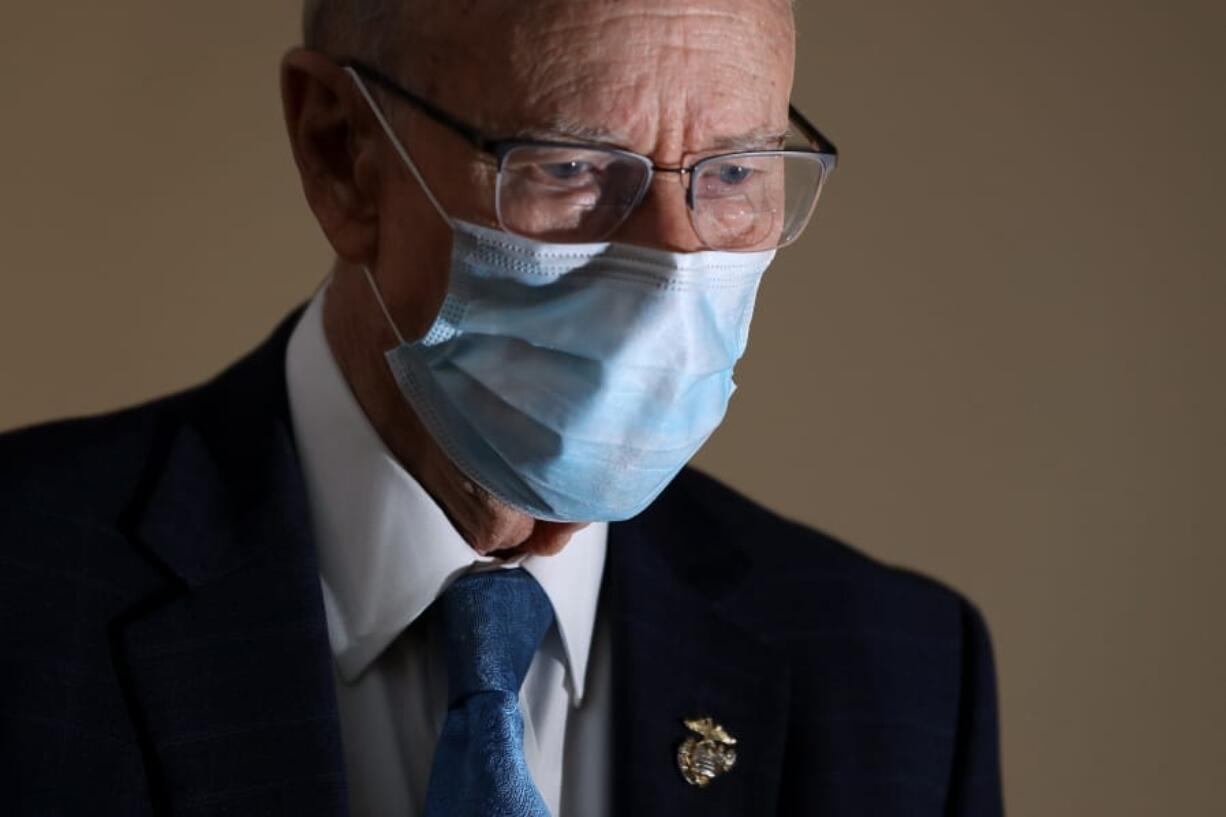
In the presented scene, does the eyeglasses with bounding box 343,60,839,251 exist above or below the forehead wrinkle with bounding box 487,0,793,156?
below

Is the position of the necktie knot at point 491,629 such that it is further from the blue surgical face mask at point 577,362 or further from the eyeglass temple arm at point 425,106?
the eyeglass temple arm at point 425,106

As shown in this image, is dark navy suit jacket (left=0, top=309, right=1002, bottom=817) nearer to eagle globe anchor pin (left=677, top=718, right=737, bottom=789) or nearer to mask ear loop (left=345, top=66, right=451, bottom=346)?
eagle globe anchor pin (left=677, top=718, right=737, bottom=789)

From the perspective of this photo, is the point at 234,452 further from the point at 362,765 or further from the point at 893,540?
the point at 893,540

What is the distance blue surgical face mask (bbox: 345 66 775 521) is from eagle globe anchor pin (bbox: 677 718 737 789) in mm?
236

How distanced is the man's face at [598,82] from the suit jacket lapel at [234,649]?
0.31 metres

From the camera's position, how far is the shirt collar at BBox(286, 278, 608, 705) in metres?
1.89

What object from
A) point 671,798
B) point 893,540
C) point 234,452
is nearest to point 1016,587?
point 893,540

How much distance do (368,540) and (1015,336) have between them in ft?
4.04

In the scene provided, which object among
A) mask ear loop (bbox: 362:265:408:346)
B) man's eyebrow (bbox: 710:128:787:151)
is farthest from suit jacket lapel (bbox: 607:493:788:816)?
man's eyebrow (bbox: 710:128:787:151)

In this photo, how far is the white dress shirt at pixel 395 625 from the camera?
1.88 meters

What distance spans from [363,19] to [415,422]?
0.33 m

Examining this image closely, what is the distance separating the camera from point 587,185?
1755 millimetres

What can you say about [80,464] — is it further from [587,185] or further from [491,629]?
[587,185]

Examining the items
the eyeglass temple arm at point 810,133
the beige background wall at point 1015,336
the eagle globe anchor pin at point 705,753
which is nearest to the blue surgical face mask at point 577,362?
the eyeglass temple arm at point 810,133
